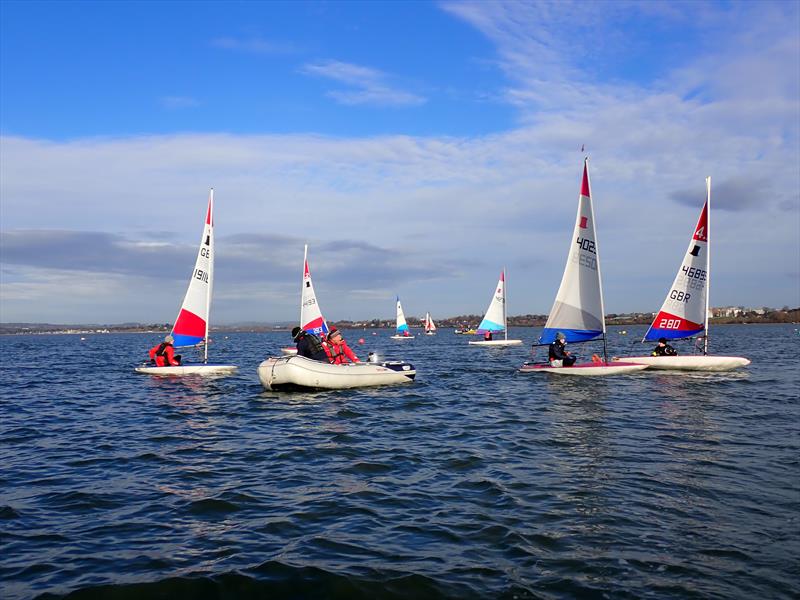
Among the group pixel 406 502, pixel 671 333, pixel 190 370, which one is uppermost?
pixel 671 333

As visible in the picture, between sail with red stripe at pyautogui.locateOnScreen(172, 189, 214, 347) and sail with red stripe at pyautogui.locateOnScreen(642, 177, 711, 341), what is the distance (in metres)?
22.4

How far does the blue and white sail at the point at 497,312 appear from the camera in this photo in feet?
201

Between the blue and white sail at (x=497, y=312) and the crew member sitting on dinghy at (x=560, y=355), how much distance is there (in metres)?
34.8

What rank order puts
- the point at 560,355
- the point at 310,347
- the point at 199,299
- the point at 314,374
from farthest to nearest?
1. the point at 199,299
2. the point at 560,355
3. the point at 310,347
4. the point at 314,374

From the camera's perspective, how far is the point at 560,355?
25.5 meters

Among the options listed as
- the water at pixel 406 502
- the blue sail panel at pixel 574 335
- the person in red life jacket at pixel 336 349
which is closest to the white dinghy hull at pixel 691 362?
the blue sail panel at pixel 574 335

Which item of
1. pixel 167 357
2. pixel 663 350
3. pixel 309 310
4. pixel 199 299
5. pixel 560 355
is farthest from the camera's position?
pixel 309 310

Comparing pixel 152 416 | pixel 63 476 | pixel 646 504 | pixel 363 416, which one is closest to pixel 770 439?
pixel 646 504

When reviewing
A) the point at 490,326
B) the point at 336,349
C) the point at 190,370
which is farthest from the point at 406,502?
the point at 490,326

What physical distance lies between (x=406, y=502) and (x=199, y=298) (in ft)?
78.2

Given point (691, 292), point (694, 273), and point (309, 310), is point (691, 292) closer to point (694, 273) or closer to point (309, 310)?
point (694, 273)

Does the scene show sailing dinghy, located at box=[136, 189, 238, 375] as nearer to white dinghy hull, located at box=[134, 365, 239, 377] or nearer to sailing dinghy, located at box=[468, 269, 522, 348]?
white dinghy hull, located at box=[134, 365, 239, 377]

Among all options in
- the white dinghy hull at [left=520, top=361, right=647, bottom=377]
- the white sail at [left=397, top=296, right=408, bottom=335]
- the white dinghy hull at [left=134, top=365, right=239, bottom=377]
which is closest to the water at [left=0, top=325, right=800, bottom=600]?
the white dinghy hull at [left=520, top=361, right=647, bottom=377]

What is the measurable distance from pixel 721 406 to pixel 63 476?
16918 millimetres
